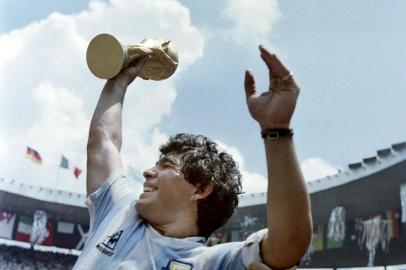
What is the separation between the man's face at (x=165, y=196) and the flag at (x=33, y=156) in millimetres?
23149

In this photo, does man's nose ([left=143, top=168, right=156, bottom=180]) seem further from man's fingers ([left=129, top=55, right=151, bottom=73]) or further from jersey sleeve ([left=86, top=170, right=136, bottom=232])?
man's fingers ([left=129, top=55, right=151, bottom=73])

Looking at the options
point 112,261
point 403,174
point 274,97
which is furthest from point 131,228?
point 403,174

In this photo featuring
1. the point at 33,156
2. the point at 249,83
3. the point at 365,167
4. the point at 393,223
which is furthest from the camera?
the point at 33,156

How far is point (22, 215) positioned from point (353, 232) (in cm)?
1335

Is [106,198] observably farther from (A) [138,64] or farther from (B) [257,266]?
(B) [257,266]

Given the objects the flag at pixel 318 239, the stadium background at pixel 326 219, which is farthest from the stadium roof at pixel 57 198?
the flag at pixel 318 239

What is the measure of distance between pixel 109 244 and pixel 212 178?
1.19ft

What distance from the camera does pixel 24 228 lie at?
23984mm

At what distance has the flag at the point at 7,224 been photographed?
23.6 meters

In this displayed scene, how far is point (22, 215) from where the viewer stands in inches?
941

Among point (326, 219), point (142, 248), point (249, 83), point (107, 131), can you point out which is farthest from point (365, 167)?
point (249, 83)

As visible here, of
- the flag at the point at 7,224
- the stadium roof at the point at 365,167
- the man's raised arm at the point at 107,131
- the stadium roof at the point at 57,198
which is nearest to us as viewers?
the man's raised arm at the point at 107,131

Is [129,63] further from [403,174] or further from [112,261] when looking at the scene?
[403,174]

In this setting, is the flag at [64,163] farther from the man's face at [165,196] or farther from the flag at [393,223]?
the man's face at [165,196]
